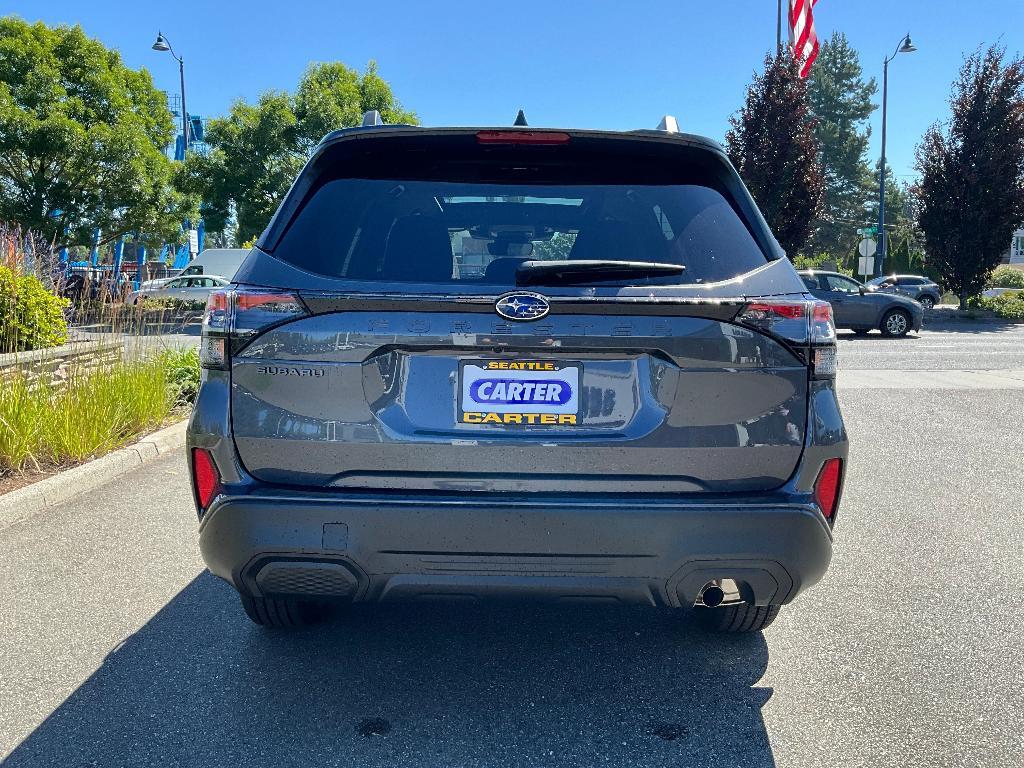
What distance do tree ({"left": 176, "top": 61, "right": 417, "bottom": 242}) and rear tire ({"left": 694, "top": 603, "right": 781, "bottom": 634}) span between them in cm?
2722

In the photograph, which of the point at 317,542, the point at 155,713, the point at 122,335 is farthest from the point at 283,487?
the point at 122,335

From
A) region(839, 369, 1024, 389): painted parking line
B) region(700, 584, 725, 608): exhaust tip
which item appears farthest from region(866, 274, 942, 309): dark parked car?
region(700, 584, 725, 608): exhaust tip

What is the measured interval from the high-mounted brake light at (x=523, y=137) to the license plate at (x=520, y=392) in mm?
791

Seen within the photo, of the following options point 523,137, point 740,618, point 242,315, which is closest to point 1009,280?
point 740,618

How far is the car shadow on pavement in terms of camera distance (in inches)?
100

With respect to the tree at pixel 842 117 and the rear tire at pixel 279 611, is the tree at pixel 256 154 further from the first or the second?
the tree at pixel 842 117

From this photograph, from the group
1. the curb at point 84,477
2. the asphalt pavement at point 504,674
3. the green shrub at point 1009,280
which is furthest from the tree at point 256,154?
the green shrub at point 1009,280

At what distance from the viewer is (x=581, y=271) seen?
2523 mm

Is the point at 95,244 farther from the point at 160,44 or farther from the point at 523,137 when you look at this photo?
the point at 523,137

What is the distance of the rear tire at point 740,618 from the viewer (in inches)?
123

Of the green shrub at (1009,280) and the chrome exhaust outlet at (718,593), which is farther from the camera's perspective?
the green shrub at (1009,280)

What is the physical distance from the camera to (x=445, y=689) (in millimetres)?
2922

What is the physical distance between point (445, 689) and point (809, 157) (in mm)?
29037

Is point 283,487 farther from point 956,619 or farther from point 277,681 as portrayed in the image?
point 956,619
